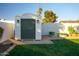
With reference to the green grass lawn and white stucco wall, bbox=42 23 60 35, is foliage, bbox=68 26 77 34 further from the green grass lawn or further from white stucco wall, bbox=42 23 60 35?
white stucco wall, bbox=42 23 60 35

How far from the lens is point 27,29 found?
16.5 meters

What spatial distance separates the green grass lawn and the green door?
1975mm

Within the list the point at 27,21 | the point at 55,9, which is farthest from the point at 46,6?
the point at 27,21

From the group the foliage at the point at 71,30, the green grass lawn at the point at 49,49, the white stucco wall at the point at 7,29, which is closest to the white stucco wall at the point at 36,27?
the white stucco wall at the point at 7,29

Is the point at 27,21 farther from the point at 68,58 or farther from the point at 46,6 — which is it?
the point at 68,58

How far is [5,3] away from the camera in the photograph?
13.6 m

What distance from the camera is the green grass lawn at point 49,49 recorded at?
40.8 feet

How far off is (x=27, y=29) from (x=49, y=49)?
344 centimetres

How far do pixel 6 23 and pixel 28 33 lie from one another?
1.61 metres

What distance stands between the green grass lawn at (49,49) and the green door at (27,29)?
1.97 metres

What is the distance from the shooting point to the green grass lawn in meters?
12.4

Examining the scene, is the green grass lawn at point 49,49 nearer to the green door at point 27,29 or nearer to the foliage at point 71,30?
the foliage at point 71,30

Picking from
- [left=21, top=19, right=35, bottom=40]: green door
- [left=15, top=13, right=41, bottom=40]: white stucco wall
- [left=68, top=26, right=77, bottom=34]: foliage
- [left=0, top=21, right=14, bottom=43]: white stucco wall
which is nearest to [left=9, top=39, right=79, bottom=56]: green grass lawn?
[left=68, top=26, right=77, bottom=34]: foliage

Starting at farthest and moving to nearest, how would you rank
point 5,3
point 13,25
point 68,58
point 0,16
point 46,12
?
point 13,25
point 46,12
point 0,16
point 5,3
point 68,58
